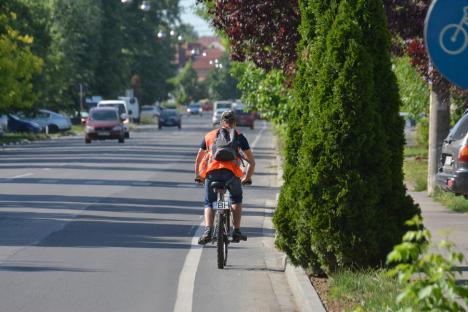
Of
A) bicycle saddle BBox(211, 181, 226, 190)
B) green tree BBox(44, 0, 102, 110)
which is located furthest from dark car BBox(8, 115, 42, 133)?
bicycle saddle BBox(211, 181, 226, 190)

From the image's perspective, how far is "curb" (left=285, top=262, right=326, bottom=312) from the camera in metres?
9.73

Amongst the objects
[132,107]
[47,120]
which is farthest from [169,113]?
[47,120]

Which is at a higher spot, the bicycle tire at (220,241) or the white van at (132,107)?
the bicycle tire at (220,241)

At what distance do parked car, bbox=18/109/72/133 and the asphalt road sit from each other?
39547 millimetres

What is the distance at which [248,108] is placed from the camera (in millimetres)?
38719

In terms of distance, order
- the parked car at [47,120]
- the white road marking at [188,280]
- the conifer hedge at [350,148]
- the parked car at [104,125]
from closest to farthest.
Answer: the white road marking at [188,280], the conifer hedge at [350,148], the parked car at [104,125], the parked car at [47,120]

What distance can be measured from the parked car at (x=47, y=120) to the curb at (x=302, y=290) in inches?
2198

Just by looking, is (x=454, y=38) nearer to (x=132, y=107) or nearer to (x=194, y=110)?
(x=132, y=107)

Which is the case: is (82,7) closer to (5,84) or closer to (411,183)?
(5,84)

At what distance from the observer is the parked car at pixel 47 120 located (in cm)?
6744

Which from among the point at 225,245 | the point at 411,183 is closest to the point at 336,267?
the point at 225,245

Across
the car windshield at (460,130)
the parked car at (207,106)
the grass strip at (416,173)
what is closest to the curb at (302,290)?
the car windshield at (460,130)

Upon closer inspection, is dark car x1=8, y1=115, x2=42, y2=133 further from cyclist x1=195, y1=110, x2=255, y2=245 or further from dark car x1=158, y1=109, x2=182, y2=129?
cyclist x1=195, y1=110, x2=255, y2=245

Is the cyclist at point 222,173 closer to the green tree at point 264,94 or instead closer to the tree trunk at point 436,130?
the tree trunk at point 436,130
